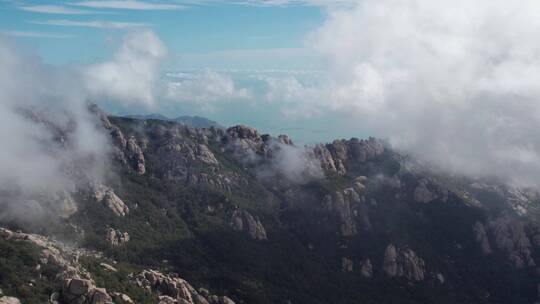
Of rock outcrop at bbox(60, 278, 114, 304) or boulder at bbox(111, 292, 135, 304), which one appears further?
boulder at bbox(111, 292, 135, 304)

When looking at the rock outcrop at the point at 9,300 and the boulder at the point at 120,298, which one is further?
the boulder at the point at 120,298

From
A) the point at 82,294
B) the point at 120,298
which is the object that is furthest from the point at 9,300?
the point at 120,298

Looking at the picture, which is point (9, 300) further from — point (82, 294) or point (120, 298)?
point (120, 298)

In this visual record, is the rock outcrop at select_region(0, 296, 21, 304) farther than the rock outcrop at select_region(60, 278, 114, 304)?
No

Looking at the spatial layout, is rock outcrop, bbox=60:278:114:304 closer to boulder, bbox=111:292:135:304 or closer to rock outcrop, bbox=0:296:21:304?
boulder, bbox=111:292:135:304

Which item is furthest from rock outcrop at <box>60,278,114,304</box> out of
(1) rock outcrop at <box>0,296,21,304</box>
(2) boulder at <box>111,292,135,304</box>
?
(1) rock outcrop at <box>0,296,21,304</box>

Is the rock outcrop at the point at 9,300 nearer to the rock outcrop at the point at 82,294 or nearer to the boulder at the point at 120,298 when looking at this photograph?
the rock outcrop at the point at 82,294

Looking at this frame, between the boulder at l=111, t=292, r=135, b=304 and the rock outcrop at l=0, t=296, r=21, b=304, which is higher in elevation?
the boulder at l=111, t=292, r=135, b=304

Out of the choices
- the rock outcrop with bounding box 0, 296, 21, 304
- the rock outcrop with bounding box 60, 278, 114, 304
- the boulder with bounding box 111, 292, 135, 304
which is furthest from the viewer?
the boulder with bounding box 111, 292, 135, 304

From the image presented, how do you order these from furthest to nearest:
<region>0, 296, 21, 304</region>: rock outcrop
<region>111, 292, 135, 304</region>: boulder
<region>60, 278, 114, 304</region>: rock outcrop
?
<region>111, 292, 135, 304</region>: boulder, <region>60, 278, 114, 304</region>: rock outcrop, <region>0, 296, 21, 304</region>: rock outcrop

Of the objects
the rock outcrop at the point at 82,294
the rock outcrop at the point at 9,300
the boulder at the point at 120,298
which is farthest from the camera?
the boulder at the point at 120,298

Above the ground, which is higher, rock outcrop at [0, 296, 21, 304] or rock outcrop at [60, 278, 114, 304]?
rock outcrop at [60, 278, 114, 304]

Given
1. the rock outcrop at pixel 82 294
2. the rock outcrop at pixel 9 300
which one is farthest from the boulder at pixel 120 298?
the rock outcrop at pixel 9 300

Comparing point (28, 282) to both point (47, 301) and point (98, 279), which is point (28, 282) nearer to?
point (47, 301)
